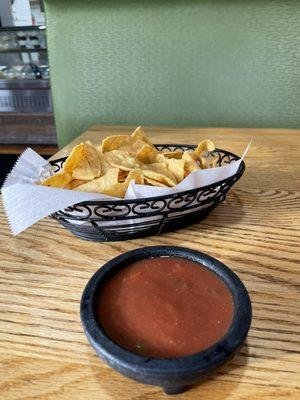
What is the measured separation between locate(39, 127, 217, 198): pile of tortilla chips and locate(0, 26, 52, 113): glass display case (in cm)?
308

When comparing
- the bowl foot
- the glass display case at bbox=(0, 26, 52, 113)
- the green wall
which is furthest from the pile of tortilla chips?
the glass display case at bbox=(0, 26, 52, 113)

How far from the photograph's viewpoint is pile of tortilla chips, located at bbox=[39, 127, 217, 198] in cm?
76

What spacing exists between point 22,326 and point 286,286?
1.35 ft

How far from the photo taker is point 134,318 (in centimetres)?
44

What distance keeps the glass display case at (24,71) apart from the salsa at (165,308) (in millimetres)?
3505

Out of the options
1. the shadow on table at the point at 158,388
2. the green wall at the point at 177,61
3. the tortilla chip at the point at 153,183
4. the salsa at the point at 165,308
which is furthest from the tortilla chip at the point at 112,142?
the green wall at the point at 177,61

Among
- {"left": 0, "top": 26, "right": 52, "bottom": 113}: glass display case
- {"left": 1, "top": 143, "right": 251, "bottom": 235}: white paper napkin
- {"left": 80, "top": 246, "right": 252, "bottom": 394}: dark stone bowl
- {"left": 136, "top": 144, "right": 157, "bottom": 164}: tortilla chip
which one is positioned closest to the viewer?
{"left": 80, "top": 246, "right": 252, "bottom": 394}: dark stone bowl

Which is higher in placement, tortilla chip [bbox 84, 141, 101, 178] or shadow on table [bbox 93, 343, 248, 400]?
tortilla chip [bbox 84, 141, 101, 178]

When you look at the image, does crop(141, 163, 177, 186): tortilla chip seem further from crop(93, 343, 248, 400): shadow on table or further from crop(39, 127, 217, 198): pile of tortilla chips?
crop(93, 343, 248, 400): shadow on table

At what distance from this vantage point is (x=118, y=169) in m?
0.81

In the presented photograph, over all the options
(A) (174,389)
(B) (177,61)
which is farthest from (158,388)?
(B) (177,61)

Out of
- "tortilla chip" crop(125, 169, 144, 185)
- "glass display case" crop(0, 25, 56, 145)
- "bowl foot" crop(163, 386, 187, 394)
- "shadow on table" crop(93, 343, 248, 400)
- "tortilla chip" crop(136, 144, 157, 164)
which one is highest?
"tortilla chip" crop(125, 169, 144, 185)

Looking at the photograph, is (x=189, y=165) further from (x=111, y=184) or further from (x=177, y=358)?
(x=177, y=358)

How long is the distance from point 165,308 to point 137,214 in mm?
277
